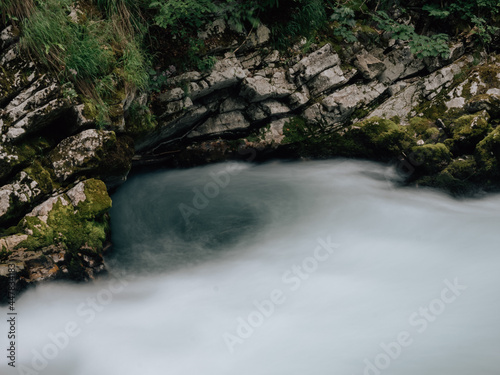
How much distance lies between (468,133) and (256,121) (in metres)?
3.01

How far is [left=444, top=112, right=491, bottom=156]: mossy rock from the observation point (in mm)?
5508

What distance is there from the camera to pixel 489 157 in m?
5.31

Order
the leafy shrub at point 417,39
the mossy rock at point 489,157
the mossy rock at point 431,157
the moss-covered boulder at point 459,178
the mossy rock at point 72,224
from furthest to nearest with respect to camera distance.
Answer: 1. the leafy shrub at point 417,39
2. the mossy rock at point 431,157
3. the moss-covered boulder at point 459,178
4. the mossy rock at point 489,157
5. the mossy rock at point 72,224

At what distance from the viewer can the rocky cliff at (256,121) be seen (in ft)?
13.9

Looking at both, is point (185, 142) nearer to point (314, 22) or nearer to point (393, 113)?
point (314, 22)

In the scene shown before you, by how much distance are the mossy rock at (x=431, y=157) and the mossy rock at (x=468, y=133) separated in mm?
165

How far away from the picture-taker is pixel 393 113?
6121 mm

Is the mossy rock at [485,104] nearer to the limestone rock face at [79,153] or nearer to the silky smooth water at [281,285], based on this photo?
the silky smooth water at [281,285]

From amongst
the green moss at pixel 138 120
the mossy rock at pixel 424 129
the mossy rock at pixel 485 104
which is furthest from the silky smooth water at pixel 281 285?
the mossy rock at pixel 485 104

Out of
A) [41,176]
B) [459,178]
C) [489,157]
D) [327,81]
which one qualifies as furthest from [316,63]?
[41,176]

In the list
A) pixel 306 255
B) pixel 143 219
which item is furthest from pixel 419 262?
pixel 143 219

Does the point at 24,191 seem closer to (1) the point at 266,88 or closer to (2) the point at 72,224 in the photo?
(2) the point at 72,224

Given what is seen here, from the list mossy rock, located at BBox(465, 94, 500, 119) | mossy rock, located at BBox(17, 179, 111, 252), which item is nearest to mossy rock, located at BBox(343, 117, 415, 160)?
mossy rock, located at BBox(465, 94, 500, 119)

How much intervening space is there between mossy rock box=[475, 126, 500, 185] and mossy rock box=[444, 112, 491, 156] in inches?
5.9
